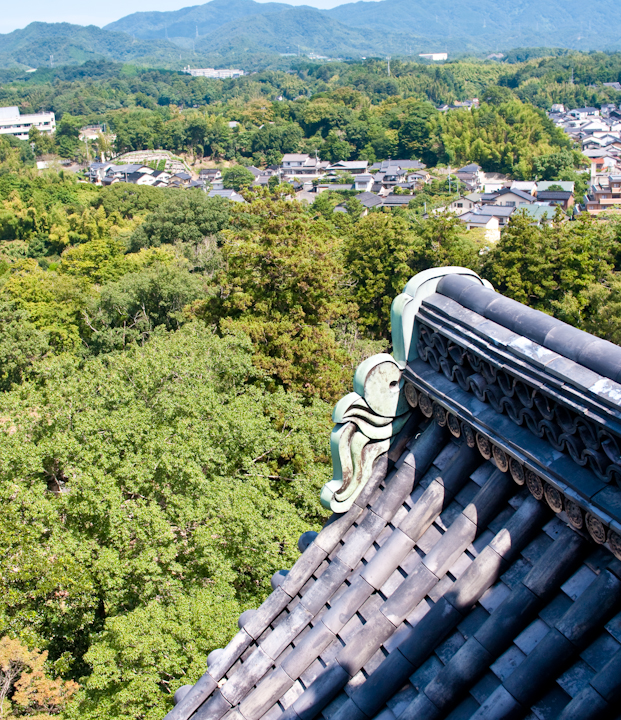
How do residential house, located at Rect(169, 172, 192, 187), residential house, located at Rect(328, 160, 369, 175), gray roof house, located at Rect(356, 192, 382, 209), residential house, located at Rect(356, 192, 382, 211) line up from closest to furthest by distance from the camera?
residential house, located at Rect(356, 192, 382, 211) < gray roof house, located at Rect(356, 192, 382, 209) < residential house, located at Rect(169, 172, 192, 187) < residential house, located at Rect(328, 160, 369, 175)

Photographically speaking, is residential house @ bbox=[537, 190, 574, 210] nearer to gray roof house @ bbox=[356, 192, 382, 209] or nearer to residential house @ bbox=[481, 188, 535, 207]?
residential house @ bbox=[481, 188, 535, 207]

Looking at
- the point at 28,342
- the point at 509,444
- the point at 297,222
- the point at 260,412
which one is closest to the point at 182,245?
the point at 28,342

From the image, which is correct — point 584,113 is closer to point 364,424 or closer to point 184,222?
point 184,222

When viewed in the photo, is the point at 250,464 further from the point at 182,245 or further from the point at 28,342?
the point at 182,245

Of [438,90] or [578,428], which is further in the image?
[438,90]

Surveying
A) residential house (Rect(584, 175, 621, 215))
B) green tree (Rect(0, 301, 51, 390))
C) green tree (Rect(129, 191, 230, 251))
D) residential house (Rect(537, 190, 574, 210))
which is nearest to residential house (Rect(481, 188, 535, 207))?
residential house (Rect(537, 190, 574, 210))

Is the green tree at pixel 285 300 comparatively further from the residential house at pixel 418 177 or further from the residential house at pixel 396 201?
the residential house at pixel 418 177

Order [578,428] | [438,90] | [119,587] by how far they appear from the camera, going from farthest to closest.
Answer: [438,90] → [119,587] → [578,428]
